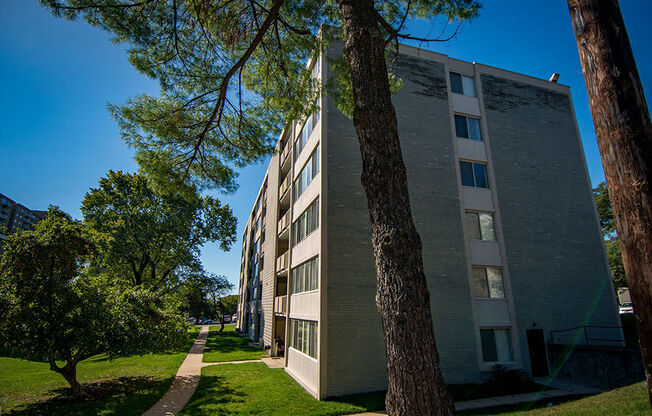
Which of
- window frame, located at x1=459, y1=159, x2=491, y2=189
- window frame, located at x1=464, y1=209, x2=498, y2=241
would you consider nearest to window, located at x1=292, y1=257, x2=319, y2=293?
window frame, located at x1=464, y1=209, x2=498, y2=241

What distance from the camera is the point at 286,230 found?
21.4m

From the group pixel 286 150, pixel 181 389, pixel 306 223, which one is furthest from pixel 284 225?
pixel 181 389

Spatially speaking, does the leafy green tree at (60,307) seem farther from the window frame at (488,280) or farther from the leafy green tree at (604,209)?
the leafy green tree at (604,209)

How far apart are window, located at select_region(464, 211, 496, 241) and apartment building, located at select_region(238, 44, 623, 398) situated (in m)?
0.06

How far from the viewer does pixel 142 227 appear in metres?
27.2

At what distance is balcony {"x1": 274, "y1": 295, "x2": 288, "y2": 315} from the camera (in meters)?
19.0

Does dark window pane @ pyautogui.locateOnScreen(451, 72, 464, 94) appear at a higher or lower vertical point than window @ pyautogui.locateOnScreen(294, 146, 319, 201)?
higher

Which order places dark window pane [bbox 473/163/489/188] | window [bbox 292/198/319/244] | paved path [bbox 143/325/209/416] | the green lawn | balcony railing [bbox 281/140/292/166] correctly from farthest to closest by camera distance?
1. balcony railing [bbox 281/140/292/166]
2. dark window pane [bbox 473/163/489/188]
3. window [bbox 292/198/319/244]
4. paved path [bbox 143/325/209/416]
5. the green lawn

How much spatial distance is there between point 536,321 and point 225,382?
14.1m

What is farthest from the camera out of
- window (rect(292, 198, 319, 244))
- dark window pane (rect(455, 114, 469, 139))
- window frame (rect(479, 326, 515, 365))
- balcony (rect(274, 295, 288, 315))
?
balcony (rect(274, 295, 288, 315))

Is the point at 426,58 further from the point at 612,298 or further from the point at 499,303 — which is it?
the point at 612,298

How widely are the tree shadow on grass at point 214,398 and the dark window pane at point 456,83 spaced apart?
17.6 m

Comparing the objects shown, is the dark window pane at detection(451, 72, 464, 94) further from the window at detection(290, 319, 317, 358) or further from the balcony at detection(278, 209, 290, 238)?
the window at detection(290, 319, 317, 358)

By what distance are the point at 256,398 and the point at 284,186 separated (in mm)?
14660
